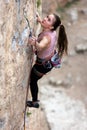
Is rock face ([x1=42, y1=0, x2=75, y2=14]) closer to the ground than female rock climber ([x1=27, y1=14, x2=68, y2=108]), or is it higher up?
closer to the ground

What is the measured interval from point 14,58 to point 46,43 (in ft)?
2.05

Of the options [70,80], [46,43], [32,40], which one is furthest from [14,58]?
[70,80]

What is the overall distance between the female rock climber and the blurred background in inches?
289

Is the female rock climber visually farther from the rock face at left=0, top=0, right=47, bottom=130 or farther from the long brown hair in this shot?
the rock face at left=0, top=0, right=47, bottom=130

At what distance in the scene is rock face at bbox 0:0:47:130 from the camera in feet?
25.8

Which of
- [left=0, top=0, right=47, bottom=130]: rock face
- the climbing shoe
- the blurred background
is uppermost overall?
[left=0, top=0, right=47, bottom=130]: rock face

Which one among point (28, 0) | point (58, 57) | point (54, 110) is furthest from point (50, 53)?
point (54, 110)

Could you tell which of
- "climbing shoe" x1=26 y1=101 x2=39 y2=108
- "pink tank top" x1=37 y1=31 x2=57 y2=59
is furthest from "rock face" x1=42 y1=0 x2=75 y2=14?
"pink tank top" x1=37 y1=31 x2=57 y2=59

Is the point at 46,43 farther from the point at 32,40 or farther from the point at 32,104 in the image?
the point at 32,104

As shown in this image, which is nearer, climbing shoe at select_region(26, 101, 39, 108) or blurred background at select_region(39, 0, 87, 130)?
climbing shoe at select_region(26, 101, 39, 108)

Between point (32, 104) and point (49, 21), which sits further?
point (32, 104)

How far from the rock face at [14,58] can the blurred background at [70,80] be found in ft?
23.9

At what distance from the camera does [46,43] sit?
8.60 m

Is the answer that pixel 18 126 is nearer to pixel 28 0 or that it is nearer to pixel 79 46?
pixel 28 0
